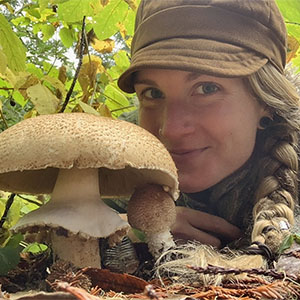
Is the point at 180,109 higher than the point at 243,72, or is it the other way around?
the point at 243,72

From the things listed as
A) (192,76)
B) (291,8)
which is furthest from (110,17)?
(291,8)

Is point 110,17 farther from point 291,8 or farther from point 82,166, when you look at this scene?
point 82,166

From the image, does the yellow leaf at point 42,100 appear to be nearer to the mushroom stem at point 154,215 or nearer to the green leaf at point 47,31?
the mushroom stem at point 154,215

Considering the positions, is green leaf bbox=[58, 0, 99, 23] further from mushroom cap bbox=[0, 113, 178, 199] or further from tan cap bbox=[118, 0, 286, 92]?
mushroom cap bbox=[0, 113, 178, 199]

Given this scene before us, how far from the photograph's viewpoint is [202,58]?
153 centimetres

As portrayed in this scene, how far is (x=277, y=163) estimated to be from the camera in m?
1.68

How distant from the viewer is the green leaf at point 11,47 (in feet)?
4.51

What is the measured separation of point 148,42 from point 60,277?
1.03m

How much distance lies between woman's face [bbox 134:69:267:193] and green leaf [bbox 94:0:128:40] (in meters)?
0.23

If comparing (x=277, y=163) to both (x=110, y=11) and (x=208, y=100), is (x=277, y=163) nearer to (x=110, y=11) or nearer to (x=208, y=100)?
(x=208, y=100)

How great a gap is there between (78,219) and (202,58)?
78 centimetres

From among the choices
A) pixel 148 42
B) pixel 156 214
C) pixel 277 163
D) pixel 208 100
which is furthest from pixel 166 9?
pixel 156 214

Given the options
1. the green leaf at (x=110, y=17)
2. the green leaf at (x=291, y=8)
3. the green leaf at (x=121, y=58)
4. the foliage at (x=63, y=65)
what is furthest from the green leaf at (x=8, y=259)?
the green leaf at (x=121, y=58)

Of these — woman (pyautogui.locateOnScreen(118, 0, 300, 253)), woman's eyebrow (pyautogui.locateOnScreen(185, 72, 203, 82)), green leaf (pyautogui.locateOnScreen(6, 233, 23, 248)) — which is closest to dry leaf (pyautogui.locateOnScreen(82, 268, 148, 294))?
green leaf (pyautogui.locateOnScreen(6, 233, 23, 248))
